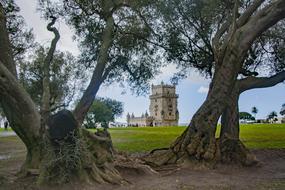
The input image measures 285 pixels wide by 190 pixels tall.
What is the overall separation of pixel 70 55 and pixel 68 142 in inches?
721

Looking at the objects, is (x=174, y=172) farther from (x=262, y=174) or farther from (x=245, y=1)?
(x=245, y=1)

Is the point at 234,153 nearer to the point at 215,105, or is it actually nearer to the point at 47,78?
the point at 215,105

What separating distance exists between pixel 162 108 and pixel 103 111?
74.4 ft

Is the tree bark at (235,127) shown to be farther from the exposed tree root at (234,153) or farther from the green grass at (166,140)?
the green grass at (166,140)

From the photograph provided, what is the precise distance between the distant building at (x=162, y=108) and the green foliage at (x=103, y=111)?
9.59 meters

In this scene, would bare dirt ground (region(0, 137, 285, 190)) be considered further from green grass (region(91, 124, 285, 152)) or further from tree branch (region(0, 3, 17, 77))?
green grass (region(91, 124, 285, 152))

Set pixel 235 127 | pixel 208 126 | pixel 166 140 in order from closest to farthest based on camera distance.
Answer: pixel 208 126
pixel 235 127
pixel 166 140

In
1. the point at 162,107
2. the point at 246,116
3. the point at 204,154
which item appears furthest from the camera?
the point at 246,116

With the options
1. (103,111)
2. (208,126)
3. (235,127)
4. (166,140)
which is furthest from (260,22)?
(103,111)

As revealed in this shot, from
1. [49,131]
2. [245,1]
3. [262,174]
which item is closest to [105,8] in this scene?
[245,1]

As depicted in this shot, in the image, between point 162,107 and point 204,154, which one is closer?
point 204,154

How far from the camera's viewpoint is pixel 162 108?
103688 millimetres

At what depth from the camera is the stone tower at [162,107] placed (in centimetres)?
9000

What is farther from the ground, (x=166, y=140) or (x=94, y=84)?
(x=94, y=84)
